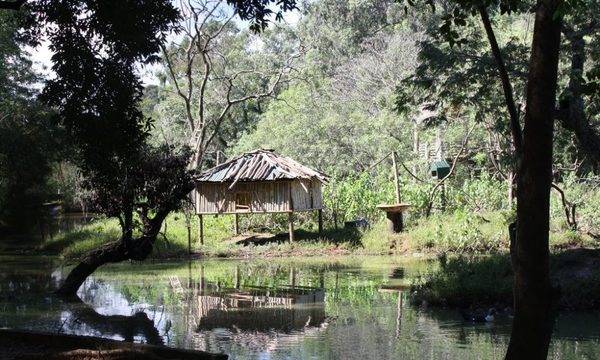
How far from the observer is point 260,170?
24766mm

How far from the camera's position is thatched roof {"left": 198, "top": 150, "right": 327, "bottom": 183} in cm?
2438

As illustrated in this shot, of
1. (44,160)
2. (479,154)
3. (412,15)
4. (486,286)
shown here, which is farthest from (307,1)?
(486,286)

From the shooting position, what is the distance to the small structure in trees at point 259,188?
24.6m

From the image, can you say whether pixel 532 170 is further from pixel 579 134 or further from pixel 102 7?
pixel 579 134

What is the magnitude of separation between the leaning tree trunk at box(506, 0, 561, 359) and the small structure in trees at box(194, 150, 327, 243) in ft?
61.1

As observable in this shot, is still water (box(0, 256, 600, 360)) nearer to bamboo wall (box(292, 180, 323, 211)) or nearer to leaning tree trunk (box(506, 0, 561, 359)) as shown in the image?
leaning tree trunk (box(506, 0, 561, 359))

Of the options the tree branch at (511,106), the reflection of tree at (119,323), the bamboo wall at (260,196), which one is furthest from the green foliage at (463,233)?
the tree branch at (511,106)

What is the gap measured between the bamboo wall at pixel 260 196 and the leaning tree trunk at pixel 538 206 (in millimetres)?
19030

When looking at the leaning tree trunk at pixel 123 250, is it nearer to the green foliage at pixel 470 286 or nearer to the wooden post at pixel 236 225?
the green foliage at pixel 470 286

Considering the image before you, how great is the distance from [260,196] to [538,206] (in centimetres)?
1984

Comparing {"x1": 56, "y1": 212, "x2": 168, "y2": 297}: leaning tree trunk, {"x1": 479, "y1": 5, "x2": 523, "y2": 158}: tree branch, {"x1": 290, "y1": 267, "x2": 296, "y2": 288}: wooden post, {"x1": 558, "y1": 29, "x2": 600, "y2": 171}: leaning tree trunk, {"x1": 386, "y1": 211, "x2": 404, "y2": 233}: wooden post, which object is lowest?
{"x1": 290, "y1": 267, "x2": 296, "y2": 288}: wooden post

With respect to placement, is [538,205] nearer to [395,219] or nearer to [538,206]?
[538,206]

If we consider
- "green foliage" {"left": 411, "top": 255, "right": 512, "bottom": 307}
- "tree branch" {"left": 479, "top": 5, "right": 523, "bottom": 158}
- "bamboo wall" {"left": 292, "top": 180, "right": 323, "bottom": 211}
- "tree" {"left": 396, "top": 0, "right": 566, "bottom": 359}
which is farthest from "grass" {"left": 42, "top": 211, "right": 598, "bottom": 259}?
"tree" {"left": 396, "top": 0, "right": 566, "bottom": 359}

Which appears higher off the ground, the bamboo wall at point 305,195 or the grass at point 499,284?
the bamboo wall at point 305,195
